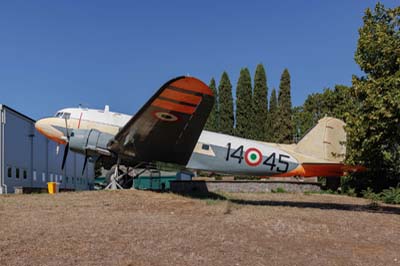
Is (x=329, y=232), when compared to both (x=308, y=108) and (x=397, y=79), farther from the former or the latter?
(x=308, y=108)

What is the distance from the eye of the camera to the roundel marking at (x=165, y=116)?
46.3ft

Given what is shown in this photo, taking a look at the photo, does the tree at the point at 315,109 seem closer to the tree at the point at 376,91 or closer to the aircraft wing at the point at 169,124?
the tree at the point at 376,91

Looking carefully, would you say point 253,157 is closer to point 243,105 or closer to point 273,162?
point 273,162

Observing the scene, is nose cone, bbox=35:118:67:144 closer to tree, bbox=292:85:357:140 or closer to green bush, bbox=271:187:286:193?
green bush, bbox=271:187:286:193

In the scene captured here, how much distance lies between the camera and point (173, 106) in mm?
13578

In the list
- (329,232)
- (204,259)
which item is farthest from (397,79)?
(204,259)

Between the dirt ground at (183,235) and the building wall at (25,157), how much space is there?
11.3 m

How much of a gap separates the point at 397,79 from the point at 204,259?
9278 millimetres

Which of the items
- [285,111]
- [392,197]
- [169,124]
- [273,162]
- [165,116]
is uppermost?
[285,111]

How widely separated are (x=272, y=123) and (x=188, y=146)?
3518 centimetres

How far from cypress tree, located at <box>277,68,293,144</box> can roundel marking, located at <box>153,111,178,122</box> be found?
34.2m

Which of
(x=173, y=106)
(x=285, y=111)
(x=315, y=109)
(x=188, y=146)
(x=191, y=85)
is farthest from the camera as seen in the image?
(x=285, y=111)

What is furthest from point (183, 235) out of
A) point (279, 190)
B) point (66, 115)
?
point (279, 190)

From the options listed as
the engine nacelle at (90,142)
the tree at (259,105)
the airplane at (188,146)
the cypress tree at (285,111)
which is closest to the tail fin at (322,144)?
the airplane at (188,146)
